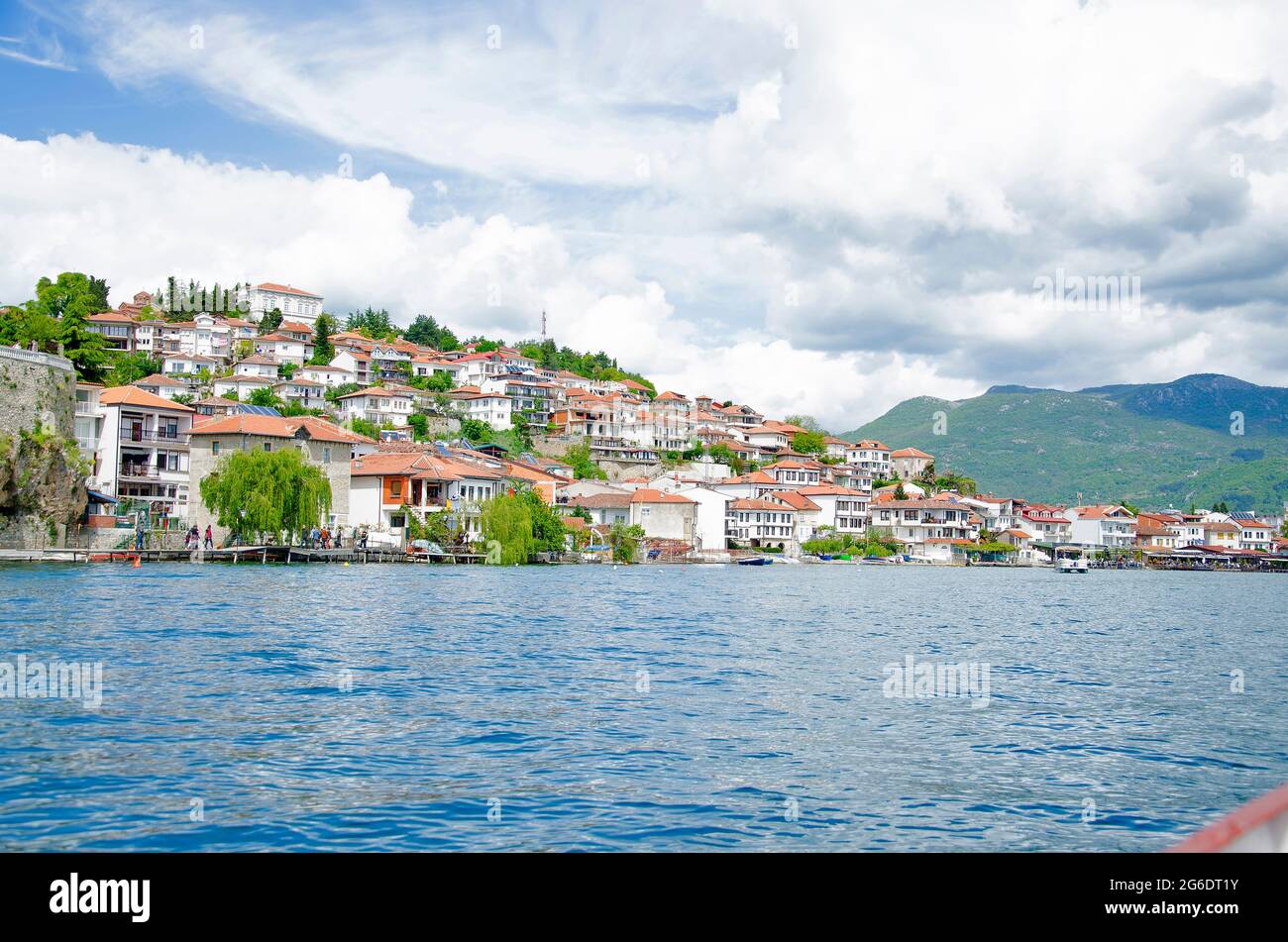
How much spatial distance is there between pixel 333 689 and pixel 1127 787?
40.6 ft

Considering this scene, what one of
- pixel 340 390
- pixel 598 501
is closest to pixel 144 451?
pixel 598 501

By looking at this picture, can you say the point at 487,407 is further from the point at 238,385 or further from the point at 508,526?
the point at 508,526

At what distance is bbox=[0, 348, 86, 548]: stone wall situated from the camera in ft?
154

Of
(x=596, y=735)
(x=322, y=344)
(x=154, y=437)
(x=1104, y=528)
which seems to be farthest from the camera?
(x=1104, y=528)

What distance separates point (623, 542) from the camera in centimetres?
8412

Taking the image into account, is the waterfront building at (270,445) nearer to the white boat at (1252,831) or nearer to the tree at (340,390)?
the tree at (340,390)

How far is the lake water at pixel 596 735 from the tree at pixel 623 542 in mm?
51437

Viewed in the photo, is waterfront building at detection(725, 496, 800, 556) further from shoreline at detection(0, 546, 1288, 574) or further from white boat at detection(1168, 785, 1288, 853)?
white boat at detection(1168, 785, 1288, 853)

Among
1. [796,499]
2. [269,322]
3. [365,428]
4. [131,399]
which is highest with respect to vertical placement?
[269,322]

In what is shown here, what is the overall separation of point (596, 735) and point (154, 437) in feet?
197

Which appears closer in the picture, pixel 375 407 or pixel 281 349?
pixel 375 407

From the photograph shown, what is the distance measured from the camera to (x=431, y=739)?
13.5 m

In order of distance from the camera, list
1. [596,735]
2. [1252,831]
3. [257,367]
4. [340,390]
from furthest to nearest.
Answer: [340,390] → [257,367] → [596,735] → [1252,831]
